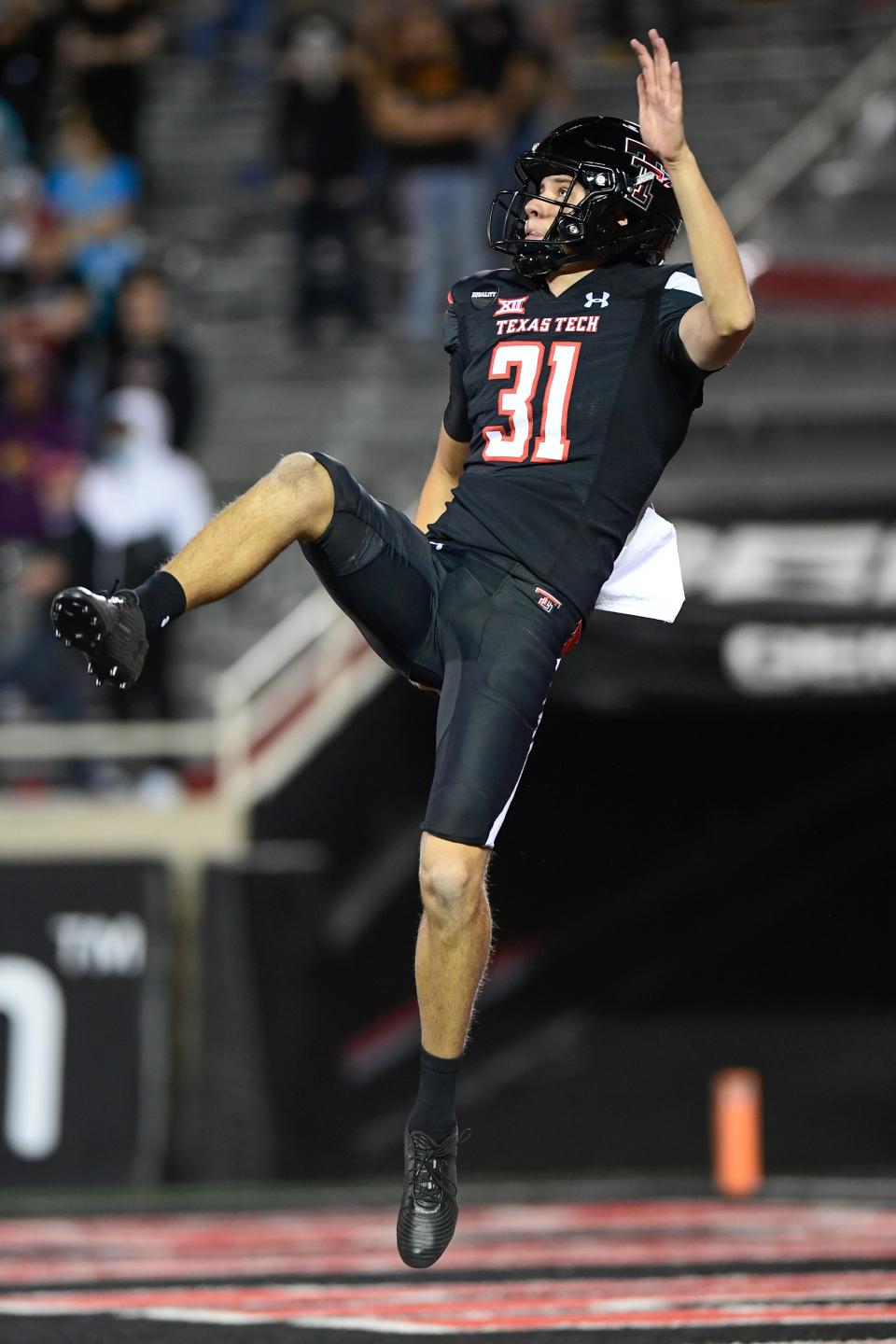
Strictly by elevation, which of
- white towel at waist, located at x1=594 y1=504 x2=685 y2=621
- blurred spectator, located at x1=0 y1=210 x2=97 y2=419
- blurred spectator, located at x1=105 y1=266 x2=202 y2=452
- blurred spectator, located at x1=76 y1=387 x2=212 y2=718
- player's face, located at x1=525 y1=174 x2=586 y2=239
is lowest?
white towel at waist, located at x1=594 y1=504 x2=685 y2=621

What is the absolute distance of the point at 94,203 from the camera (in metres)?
12.3

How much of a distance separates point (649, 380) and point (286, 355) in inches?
300

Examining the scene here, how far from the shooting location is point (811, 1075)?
1133cm

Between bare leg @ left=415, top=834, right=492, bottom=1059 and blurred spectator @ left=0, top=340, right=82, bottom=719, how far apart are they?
590 cm

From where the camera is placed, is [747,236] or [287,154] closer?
[747,236]

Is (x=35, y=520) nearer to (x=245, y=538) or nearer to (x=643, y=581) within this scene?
(x=643, y=581)

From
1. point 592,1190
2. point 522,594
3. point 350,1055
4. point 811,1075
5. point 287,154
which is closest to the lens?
point 522,594

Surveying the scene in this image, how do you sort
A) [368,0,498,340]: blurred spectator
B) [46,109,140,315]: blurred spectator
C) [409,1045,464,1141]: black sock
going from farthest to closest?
[46,109,140,315]: blurred spectator < [368,0,498,340]: blurred spectator < [409,1045,464,1141]: black sock

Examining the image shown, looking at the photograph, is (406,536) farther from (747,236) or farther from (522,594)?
(747,236)

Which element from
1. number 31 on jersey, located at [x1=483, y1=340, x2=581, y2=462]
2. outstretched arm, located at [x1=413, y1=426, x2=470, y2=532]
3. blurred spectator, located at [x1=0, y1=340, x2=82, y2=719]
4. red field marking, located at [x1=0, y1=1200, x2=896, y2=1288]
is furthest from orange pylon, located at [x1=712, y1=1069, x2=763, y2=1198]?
number 31 on jersey, located at [x1=483, y1=340, x2=581, y2=462]

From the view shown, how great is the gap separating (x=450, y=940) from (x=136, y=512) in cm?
588

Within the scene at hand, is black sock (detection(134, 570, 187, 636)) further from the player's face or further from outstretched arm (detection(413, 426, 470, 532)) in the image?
the player's face

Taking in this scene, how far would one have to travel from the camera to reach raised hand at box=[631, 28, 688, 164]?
477cm

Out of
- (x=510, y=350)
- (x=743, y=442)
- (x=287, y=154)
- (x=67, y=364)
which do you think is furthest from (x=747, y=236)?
(x=510, y=350)
